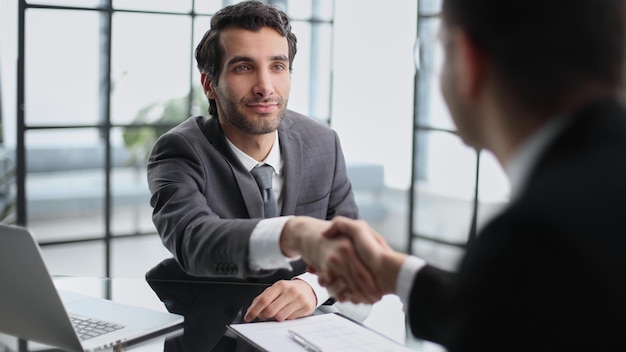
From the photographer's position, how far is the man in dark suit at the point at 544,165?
810mm

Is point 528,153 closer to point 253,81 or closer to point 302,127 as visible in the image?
point 253,81

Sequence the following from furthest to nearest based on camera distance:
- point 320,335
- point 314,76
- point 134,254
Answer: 1. point 314,76
2. point 134,254
3. point 320,335

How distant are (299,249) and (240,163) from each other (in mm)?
749

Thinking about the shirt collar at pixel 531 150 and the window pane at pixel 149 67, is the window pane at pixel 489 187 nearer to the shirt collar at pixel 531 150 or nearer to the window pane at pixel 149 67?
the window pane at pixel 149 67

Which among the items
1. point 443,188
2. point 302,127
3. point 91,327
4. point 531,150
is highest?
point 531,150

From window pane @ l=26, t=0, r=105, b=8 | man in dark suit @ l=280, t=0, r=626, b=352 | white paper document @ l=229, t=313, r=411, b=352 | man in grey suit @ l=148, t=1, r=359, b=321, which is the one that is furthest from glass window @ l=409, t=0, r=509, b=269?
man in dark suit @ l=280, t=0, r=626, b=352

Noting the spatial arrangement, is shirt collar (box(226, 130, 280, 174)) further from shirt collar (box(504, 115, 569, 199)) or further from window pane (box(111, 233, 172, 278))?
window pane (box(111, 233, 172, 278))

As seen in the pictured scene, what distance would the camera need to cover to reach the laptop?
1530mm

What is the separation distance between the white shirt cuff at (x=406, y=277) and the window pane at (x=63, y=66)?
401 centimetres

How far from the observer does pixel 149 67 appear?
5.83 meters

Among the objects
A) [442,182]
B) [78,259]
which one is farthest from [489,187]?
[78,259]

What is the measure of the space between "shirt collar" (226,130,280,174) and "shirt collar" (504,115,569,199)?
5.34ft

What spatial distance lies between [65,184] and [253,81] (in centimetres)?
495

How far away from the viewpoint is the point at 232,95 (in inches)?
98.3
